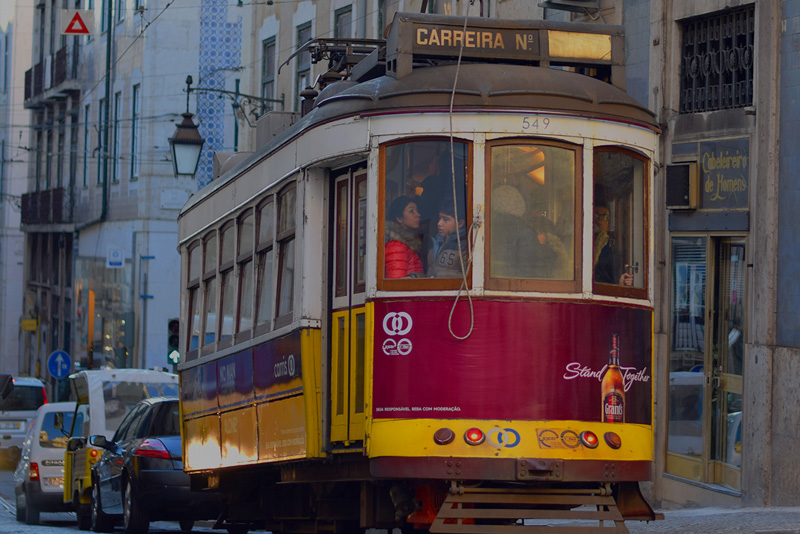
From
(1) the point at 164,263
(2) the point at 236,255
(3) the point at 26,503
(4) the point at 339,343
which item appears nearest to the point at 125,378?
(3) the point at 26,503

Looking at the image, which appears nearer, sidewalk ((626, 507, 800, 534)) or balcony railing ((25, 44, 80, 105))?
sidewalk ((626, 507, 800, 534))

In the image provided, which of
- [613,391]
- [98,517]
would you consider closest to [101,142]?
[98,517]

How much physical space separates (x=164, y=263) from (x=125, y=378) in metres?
17.1

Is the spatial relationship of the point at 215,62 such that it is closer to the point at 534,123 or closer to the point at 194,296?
the point at 194,296

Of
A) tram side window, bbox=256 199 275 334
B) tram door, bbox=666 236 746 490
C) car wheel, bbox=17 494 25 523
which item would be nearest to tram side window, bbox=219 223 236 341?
tram side window, bbox=256 199 275 334

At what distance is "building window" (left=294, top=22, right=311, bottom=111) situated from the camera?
25.4m

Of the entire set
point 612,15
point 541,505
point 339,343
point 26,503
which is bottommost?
point 26,503

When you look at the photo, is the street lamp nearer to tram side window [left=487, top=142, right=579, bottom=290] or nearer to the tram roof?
the tram roof

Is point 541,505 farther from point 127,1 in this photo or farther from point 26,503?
point 127,1

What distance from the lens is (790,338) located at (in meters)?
13.8

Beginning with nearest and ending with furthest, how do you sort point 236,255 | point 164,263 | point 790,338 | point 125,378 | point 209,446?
1. point 236,255
2. point 209,446
3. point 790,338
4. point 125,378
5. point 164,263

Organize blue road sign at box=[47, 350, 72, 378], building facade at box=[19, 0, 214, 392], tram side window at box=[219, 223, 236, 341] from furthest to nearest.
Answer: building facade at box=[19, 0, 214, 392] < blue road sign at box=[47, 350, 72, 378] < tram side window at box=[219, 223, 236, 341]

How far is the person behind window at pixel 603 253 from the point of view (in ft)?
28.4

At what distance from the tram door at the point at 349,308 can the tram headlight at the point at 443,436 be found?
536 millimetres
